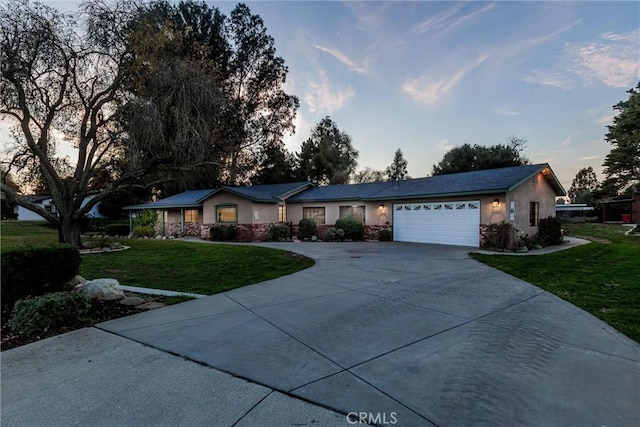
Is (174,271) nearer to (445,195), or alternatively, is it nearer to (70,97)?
(70,97)

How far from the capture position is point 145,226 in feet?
67.1

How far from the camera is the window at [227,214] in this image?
1891 centimetres

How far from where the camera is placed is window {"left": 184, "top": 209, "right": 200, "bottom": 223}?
861 inches

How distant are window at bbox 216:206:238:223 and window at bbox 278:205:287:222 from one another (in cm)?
288

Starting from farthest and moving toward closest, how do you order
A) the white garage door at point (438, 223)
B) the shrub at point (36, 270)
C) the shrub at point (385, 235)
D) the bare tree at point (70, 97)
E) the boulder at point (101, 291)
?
the shrub at point (385, 235) < the white garage door at point (438, 223) < the bare tree at point (70, 97) < the boulder at point (101, 291) < the shrub at point (36, 270)

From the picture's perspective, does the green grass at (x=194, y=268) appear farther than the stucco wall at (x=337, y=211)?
No

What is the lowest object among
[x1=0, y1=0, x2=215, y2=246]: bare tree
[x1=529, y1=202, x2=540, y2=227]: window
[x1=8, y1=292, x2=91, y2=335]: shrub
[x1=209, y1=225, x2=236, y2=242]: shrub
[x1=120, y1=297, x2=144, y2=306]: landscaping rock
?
[x1=120, y1=297, x2=144, y2=306]: landscaping rock

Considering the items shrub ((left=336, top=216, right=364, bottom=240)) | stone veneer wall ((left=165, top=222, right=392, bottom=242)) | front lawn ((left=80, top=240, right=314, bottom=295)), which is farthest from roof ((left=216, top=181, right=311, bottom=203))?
front lawn ((left=80, top=240, right=314, bottom=295))

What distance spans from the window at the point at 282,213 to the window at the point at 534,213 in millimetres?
13944

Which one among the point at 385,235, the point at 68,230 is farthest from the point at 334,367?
the point at 68,230

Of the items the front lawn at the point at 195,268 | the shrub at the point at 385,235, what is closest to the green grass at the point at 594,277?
the front lawn at the point at 195,268

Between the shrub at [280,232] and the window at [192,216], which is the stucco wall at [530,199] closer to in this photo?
the shrub at [280,232]

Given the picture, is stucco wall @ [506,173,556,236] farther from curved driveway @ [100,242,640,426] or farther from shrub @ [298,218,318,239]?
shrub @ [298,218,318,239]

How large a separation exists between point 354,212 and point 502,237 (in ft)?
27.2
